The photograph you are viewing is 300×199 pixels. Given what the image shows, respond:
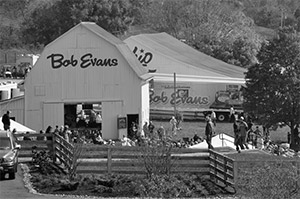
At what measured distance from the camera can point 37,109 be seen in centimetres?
→ 4638

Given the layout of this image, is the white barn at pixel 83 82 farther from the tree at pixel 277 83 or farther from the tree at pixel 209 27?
the tree at pixel 209 27

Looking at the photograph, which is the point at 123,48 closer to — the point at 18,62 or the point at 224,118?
the point at 224,118

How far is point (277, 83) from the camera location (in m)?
43.7

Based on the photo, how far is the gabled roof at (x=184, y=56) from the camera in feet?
213

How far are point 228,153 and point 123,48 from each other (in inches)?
686

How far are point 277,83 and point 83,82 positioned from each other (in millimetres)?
9932

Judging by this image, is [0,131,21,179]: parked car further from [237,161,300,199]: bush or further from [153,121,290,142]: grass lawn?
[153,121,290,142]: grass lawn

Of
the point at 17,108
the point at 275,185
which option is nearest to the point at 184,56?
the point at 17,108

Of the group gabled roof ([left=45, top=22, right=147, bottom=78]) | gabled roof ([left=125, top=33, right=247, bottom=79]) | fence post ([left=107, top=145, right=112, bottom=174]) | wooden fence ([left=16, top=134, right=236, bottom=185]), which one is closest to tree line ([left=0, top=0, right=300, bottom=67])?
gabled roof ([left=125, top=33, right=247, bottom=79])

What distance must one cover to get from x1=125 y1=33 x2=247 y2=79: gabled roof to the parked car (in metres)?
38.1

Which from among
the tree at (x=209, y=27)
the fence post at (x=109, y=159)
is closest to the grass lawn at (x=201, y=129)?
the fence post at (x=109, y=159)

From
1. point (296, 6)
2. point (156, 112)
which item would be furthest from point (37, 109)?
point (296, 6)

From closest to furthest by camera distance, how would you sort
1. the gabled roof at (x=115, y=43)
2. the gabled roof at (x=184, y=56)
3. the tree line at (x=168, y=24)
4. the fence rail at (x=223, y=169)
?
the fence rail at (x=223, y=169) → the gabled roof at (x=115, y=43) → the gabled roof at (x=184, y=56) → the tree line at (x=168, y=24)

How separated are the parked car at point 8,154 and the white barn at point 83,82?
20170mm
